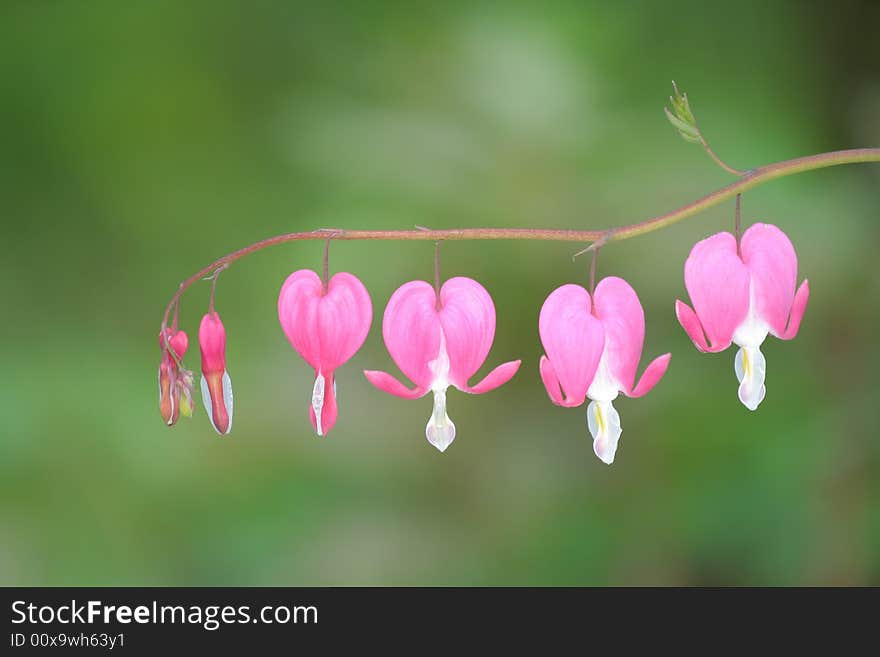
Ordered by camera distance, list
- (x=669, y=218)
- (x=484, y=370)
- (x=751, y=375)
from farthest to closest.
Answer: (x=484, y=370) → (x=751, y=375) → (x=669, y=218)

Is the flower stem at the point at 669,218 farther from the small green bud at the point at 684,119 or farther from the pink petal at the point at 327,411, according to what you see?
the pink petal at the point at 327,411

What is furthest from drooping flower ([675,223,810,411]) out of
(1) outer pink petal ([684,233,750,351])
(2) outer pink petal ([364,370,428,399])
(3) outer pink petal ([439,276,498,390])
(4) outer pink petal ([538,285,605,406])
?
(2) outer pink petal ([364,370,428,399])

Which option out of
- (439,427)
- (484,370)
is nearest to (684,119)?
(439,427)

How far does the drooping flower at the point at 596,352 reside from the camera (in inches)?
43.9

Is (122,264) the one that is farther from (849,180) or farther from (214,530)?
(849,180)

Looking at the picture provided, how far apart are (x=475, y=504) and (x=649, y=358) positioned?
0.64 meters

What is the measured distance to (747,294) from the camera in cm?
113

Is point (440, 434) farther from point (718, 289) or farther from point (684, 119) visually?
point (684, 119)

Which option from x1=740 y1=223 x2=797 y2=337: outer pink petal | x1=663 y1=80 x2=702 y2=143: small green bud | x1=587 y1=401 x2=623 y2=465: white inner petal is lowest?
x1=587 y1=401 x2=623 y2=465: white inner petal

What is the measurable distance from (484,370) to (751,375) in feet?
4.38

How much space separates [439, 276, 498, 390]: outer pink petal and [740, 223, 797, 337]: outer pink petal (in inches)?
13.2

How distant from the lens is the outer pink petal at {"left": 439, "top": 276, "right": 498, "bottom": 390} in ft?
3.79

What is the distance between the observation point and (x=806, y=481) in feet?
8.02

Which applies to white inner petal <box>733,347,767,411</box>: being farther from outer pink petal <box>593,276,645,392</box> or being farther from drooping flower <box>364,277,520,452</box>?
drooping flower <box>364,277,520,452</box>
